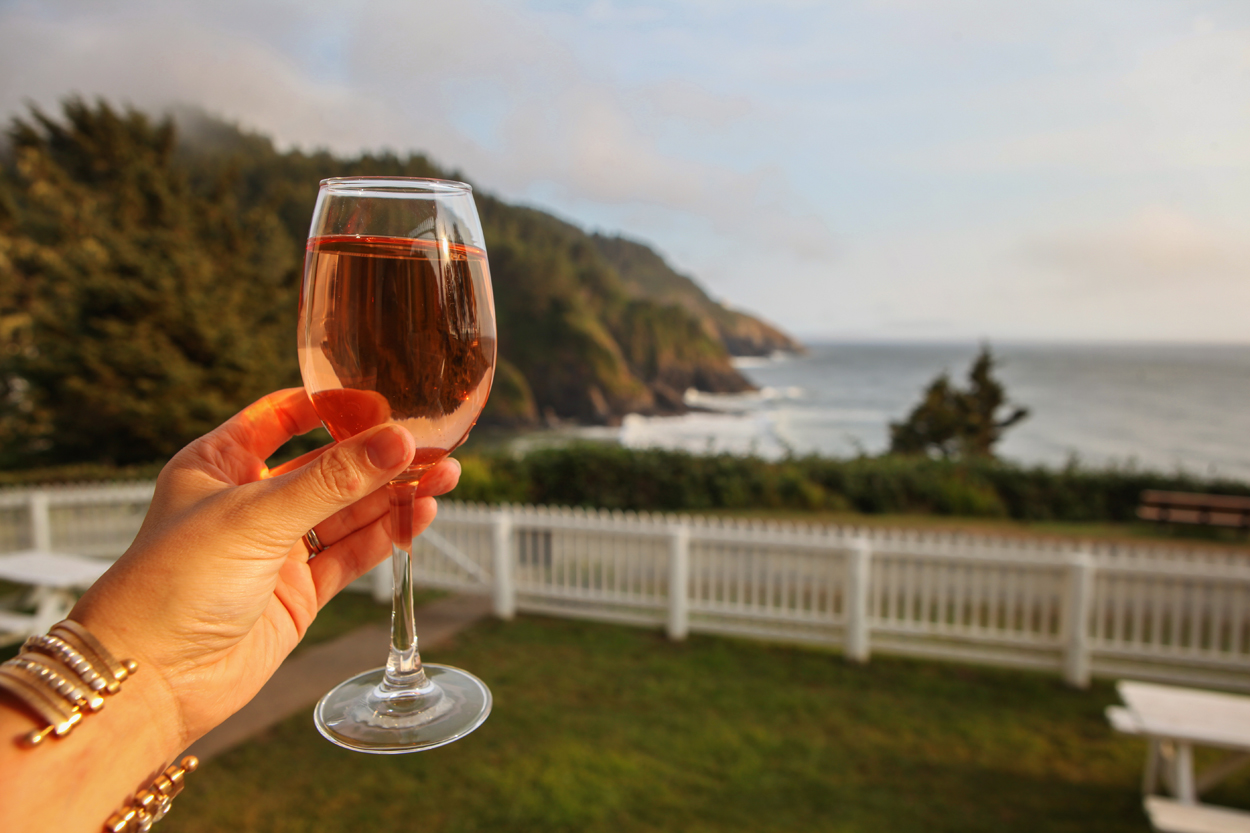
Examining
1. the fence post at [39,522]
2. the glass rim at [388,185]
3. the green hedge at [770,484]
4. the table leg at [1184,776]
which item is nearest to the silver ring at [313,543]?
the glass rim at [388,185]

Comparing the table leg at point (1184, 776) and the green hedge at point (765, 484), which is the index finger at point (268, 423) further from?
the green hedge at point (765, 484)

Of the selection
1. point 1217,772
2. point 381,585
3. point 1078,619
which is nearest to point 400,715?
point 1217,772

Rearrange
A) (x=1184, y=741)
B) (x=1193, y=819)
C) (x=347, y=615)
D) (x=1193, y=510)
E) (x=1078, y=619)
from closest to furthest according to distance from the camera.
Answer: (x=1193, y=819) → (x=1184, y=741) → (x=1078, y=619) → (x=347, y=615) → (x=1193, y=510)

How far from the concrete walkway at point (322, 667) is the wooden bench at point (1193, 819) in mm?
4104

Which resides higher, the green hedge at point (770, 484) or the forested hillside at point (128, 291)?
the forested hillside at point (128, 291)

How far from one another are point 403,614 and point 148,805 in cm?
36

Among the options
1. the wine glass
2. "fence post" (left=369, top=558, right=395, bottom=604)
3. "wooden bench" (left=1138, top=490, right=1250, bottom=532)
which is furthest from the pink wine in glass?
"wooden bench" (left=1138, top=490, right=1250, bottom=532)

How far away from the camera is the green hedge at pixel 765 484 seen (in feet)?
41.8

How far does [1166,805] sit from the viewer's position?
3896 mm

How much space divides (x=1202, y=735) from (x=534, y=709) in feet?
14.2

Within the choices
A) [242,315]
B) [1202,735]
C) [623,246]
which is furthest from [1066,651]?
[623,246]

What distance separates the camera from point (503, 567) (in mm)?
7973

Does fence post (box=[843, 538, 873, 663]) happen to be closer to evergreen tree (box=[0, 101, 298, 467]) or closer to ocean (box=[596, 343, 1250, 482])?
ocean (box=[596, 343, 1250, 482])

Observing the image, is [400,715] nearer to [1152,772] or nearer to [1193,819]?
[1193,819]
